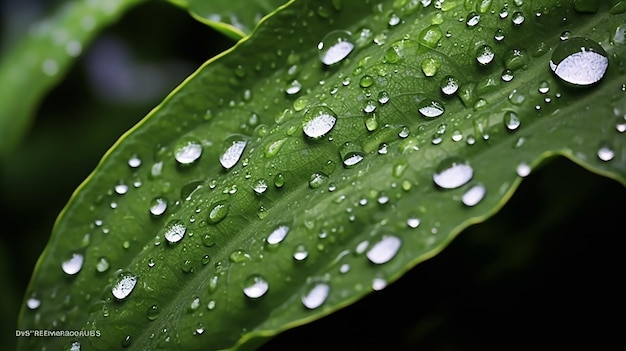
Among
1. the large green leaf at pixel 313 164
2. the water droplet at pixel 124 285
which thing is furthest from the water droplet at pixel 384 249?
the water droplet at pixel 124 285

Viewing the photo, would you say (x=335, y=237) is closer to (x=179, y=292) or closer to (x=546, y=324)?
(x=179, y=292)

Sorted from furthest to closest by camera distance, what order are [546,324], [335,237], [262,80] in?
[546,324], [262,80], [335,237]

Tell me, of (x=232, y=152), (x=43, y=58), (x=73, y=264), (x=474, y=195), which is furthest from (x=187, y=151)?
(x=43, y=58)

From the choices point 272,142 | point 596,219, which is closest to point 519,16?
point 272,142

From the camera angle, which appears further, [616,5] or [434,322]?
[434,322]

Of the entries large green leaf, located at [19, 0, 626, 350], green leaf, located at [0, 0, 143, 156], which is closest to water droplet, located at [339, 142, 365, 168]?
large green leaf, located at [19, 0, 626, 350]

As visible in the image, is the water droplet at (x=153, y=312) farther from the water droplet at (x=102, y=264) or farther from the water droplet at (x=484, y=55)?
the water droplet at (x=484, y=55)
